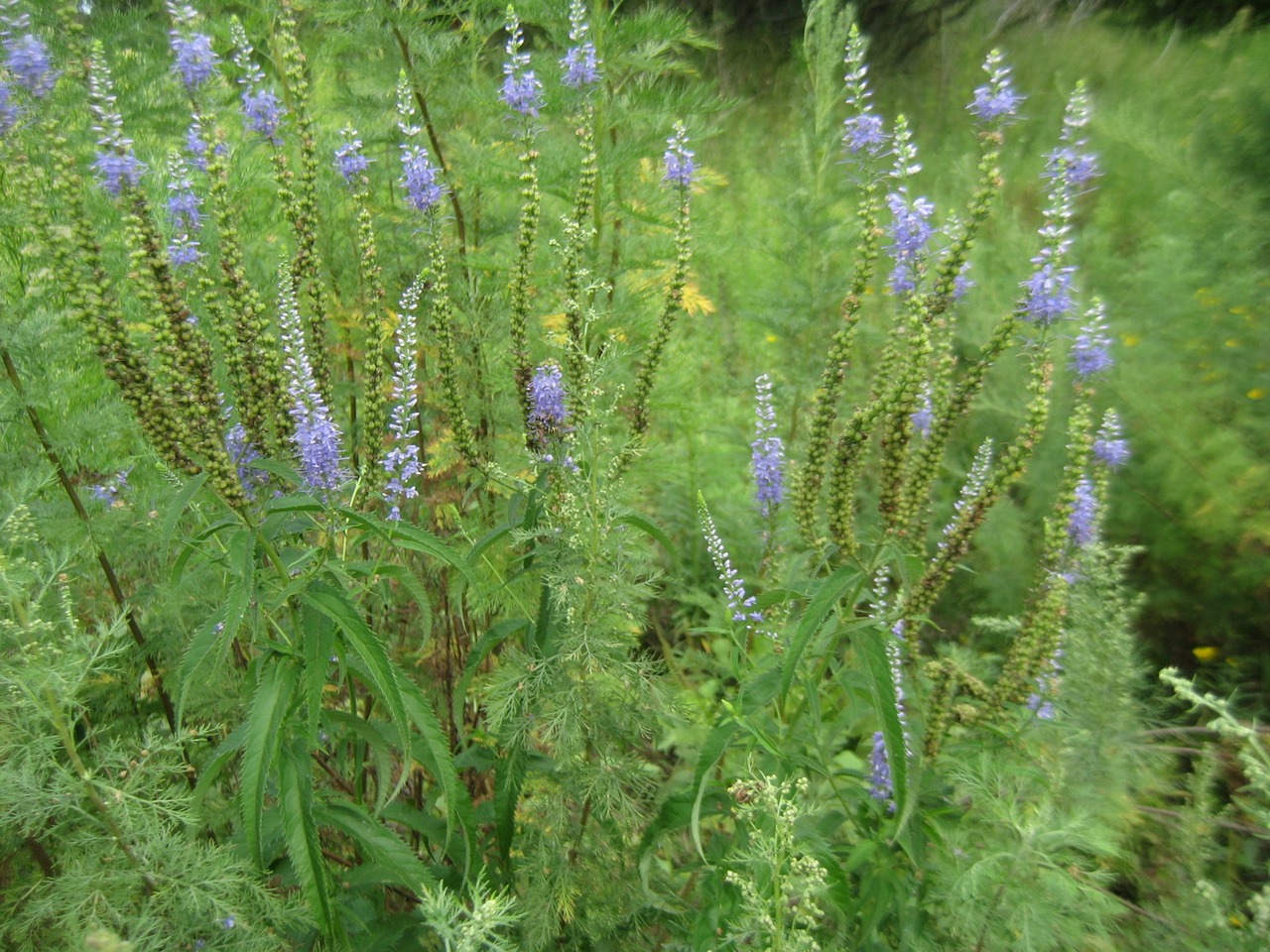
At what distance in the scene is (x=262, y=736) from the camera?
1369 millimetres

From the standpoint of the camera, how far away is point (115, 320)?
150cm

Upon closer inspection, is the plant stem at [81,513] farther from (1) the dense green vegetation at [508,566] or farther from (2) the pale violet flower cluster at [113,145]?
(2) the pale violet flower cluster at [113,145]

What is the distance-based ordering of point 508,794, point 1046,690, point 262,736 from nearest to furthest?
point 262,736 → point 508,794 → point 1046,690

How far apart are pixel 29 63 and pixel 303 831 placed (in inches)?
65.8

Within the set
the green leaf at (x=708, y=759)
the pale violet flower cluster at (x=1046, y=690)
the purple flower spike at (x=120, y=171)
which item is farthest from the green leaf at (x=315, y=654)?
the pale violet flower cluster at (x=1046, y=690)

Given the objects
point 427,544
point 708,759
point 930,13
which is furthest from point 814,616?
point 930,13

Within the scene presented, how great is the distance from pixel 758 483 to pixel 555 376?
90 centimetres

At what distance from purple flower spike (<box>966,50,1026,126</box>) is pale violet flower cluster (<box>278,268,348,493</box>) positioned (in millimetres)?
1543

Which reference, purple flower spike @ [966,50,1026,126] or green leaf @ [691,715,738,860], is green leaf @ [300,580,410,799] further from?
purple flower spike @ [966,50,1026,126]

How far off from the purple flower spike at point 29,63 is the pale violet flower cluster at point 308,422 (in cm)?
62

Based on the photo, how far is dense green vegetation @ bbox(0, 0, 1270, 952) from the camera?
1599 millimetres

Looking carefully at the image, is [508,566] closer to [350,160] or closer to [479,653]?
[479,653]

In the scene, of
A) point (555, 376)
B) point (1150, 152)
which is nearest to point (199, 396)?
point (555, 376)

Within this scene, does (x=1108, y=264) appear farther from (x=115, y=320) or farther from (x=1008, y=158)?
(x=115, y=320)
